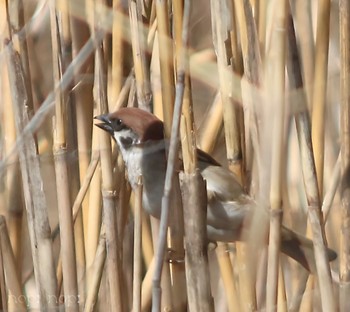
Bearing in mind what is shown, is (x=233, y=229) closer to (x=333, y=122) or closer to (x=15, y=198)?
(x=333, y=122)

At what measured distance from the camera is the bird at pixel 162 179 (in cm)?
126

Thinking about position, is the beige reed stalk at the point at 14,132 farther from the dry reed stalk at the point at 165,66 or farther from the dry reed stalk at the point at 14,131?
the dry reed stalk at the point at 165,66

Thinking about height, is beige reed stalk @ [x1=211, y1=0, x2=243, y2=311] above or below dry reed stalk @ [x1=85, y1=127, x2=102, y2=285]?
above

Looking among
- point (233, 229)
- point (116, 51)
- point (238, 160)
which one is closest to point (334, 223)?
point (233, 229)

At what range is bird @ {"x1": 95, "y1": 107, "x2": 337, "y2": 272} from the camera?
4.13ft

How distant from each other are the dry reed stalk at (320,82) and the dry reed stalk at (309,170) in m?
0.05

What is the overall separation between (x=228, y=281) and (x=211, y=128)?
0.28 metres

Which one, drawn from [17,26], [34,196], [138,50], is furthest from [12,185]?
[138,50]

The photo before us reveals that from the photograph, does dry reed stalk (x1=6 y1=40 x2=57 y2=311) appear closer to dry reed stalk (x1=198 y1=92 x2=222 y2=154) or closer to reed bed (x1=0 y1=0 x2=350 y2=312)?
reed bed (x1=0 y1=0 x2=350 y2=312)

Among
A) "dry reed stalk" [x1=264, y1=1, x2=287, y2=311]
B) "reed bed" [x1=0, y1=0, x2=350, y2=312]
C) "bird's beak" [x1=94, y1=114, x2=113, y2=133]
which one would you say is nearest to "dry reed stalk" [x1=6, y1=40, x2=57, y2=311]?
"reed bed" [x1=0, y1=0, x2=350, y2=312]

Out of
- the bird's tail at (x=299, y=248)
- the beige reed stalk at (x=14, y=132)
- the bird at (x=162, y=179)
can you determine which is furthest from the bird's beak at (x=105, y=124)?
the bird's tail at (x=299, y=248)

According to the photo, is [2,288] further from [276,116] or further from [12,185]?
[276,116]

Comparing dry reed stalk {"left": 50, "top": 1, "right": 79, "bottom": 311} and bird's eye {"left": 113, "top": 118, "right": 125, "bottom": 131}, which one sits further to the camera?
bird's eye {"left": 113, "top": 118, "right": 125, "bottom": 131}

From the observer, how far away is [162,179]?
1418 mm
